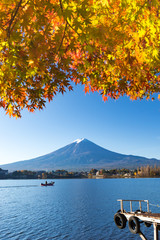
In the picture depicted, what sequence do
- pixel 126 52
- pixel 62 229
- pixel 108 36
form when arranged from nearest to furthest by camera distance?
pixel 108 36
pixel 126 52
pixel 62 229

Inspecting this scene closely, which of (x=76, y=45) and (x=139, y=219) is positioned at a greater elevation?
(x=76, y=45)

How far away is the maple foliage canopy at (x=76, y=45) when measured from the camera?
508cm

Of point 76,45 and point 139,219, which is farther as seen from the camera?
point 139,219

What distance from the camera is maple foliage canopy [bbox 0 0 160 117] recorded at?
5082 millimetres

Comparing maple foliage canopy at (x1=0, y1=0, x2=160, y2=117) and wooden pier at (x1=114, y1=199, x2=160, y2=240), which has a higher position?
maple foliage canopy at (x1=0, y1=0, x2=160, y2=117)

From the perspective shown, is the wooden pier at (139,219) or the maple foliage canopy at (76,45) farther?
the wooden pier at (139,219)

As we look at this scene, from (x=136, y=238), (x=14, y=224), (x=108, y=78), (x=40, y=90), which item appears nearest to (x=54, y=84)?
(x=40, y=90)

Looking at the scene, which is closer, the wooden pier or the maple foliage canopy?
the maple foliage canopy

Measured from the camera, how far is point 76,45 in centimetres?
718

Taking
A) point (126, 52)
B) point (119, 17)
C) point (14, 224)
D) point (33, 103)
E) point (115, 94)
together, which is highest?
point (119, 17)

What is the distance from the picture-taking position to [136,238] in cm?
3753

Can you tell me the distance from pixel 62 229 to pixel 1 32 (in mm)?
47755

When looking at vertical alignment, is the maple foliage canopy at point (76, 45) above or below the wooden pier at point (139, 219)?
above

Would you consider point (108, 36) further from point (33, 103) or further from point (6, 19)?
point (33, 103)
